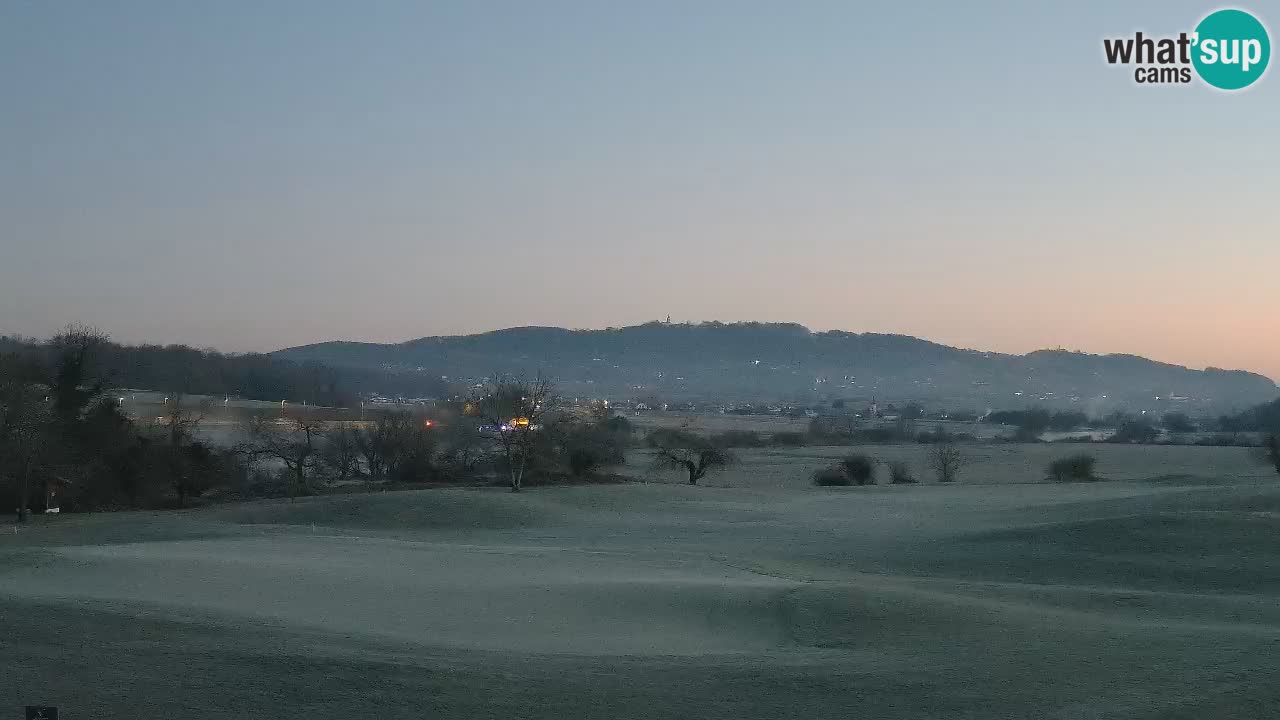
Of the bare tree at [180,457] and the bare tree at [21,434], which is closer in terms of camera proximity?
the bare tree at [21,434]

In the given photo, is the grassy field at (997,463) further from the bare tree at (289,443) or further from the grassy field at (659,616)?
the grassy field at (659,616)

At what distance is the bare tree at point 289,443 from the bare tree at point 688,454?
1828 cm

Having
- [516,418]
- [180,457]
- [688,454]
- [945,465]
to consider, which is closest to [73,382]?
[180,457]

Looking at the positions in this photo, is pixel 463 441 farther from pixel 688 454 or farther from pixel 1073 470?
pixel 1073 470

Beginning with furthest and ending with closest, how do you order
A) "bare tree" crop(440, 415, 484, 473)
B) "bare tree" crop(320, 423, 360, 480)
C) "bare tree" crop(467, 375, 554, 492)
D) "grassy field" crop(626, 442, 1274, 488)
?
"grassy field" crop(626, 442, 1274, 488) < "bare tree" crop(440, 415, 484, 473) < "bare tree" crop(320, 423, 360, 480) < "bare tree" crop(467, 375, 554, 492)

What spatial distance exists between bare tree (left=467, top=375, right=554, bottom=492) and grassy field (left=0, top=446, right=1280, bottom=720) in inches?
453

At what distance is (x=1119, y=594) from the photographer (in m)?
17.6

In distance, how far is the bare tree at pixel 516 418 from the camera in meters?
44.8

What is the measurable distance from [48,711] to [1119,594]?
1593cm

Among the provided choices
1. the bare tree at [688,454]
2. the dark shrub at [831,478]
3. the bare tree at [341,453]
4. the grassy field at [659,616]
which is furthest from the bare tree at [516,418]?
the dark shrub at [831,478]

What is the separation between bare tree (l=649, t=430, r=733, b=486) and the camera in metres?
58.8

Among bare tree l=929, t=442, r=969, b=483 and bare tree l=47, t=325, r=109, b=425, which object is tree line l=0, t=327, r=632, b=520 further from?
bare tree l=929, t=442, r=969, b=483

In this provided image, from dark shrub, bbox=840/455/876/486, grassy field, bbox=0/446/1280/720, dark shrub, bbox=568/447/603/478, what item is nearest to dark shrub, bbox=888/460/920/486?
dark shrub, bbox=840/455/876/486

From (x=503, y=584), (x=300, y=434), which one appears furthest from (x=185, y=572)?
(x=300, y=434)
